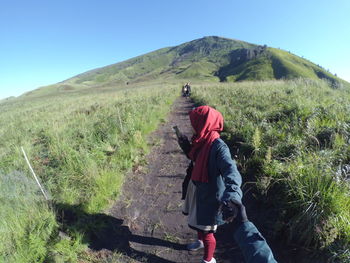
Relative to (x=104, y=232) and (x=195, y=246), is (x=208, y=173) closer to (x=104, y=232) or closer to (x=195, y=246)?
(x=195, y=246)

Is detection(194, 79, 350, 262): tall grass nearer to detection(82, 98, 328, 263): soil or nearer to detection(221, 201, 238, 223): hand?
detection(82, 98, 328, 263): soil

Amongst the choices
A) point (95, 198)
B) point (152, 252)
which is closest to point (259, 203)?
point (152, 252)

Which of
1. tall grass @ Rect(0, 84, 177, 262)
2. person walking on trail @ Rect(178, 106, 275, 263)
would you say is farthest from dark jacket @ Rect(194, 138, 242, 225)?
tall grass @ Rect(0, 84, 177, 262)

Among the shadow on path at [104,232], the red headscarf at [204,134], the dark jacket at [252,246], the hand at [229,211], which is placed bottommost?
the shadow on path at [104,232]

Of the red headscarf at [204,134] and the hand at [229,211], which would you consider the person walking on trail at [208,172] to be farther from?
the hand at [229,211]

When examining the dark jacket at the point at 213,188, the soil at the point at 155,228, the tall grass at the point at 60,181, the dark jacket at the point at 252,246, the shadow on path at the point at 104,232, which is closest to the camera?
the dark jacket at the point at 252,246

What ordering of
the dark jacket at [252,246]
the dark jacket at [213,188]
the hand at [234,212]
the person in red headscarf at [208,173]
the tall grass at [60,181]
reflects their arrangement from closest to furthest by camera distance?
the dark jacket at [252,246], the hand at [234,212], the dark jacket at [213,188], the person in red headscarf at [208,173], the tall grass at [60,181]

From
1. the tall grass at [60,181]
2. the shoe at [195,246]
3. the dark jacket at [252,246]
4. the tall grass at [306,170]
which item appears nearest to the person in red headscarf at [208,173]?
the shoe at [195,246]

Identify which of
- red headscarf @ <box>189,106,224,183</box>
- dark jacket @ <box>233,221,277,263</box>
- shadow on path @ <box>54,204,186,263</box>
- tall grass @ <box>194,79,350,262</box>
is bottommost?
shadow on path @ <box>54,204,186,263</box>

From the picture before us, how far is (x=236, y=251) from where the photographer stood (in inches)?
113

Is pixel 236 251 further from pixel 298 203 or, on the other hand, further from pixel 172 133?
pixel 172 133

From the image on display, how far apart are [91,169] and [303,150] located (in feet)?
16.4

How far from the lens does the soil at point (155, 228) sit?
2.92 metres

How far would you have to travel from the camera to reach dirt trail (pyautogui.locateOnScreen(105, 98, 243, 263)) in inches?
117
